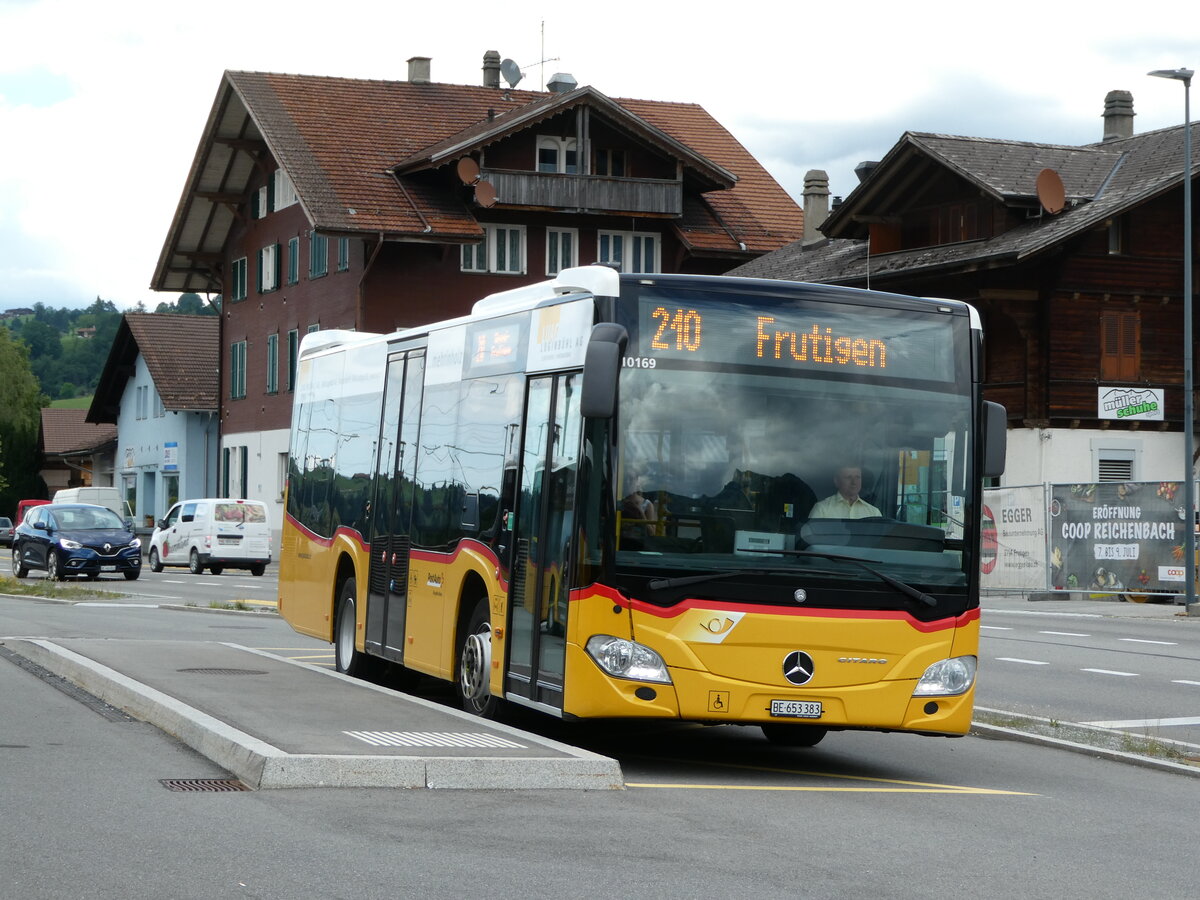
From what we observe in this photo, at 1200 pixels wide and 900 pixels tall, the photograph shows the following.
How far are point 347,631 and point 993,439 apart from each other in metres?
6.75

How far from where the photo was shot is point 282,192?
58.7 metres

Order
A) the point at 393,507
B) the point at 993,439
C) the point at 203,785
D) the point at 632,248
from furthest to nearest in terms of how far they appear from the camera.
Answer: the point at 632,248 < the point at 393,507 < the point at 993,439 < the point at 203,785

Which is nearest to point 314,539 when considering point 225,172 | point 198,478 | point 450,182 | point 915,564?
point 915,564

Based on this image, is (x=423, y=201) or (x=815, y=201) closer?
Answer: (x=423, y=201)

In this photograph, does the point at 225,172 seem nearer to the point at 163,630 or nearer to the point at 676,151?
the point at 676,151

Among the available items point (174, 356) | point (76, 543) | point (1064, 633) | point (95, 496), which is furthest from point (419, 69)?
point (1064, 633)

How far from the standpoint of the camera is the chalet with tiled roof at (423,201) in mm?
52406

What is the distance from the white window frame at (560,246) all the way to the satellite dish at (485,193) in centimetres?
357

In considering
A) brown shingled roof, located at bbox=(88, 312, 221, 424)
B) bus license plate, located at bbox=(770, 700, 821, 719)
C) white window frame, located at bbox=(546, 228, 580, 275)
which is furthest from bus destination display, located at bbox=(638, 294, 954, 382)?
brown shingled roof, located at bbox=(88, 312, 221, 424)

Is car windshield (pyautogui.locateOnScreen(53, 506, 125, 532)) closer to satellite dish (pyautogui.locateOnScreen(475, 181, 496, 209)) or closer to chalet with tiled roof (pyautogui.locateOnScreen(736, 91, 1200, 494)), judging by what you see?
satellite dish (pyautogui.locateOnScreen(475, 181, 496, 209))

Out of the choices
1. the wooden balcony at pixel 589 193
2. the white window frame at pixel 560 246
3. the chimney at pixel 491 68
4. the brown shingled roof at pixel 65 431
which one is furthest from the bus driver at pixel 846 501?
the brown shingled roof at pixel 65 431

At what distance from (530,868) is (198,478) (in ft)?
209

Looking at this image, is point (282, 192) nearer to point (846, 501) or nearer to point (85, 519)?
point (85, 519)

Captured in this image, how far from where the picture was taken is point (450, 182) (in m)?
53.6
